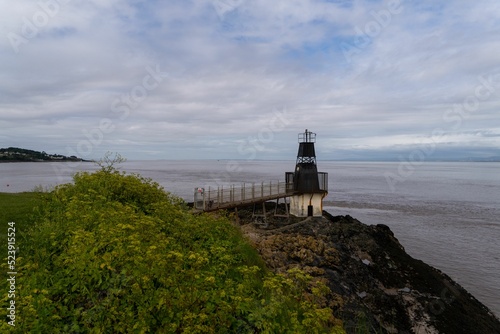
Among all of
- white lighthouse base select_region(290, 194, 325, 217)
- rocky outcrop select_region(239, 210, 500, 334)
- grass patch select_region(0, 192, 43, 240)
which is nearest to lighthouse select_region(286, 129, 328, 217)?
white lighthouse base select_region(290, 194, 325, 217)

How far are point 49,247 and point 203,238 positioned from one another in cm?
399

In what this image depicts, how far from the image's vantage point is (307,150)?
3003 cm

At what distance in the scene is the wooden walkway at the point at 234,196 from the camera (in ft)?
73.2

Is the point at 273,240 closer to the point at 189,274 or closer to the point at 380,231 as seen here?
the point at 380,231

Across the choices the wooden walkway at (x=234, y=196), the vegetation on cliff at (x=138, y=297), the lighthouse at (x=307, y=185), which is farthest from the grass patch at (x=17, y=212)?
the lighthouse at (x=307, y=185)

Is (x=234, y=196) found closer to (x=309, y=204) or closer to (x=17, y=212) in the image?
(x=309, y=204)

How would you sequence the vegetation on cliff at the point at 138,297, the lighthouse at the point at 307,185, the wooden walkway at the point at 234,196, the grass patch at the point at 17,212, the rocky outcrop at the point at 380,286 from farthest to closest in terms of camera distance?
the lighthouse at the point at 307,185, the wooden walkway at the point at 234,196, the rocky outcrop at the point at 380,286, the grass patch at the point at 17,212, the vegetation on cliff at the point at 138,297

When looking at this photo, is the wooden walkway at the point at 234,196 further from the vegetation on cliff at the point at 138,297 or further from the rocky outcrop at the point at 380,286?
the vegetation on cliff at the point at 138,297

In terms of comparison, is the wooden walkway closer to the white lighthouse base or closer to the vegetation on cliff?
the white lighthouse base

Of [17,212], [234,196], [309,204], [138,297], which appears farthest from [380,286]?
[17,212]

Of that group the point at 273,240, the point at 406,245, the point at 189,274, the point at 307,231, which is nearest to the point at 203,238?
the point at 189,274

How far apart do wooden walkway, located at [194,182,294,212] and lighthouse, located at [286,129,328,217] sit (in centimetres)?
86

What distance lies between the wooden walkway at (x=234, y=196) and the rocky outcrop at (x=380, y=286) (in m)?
5.10

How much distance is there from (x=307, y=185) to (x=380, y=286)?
44.5 ft
